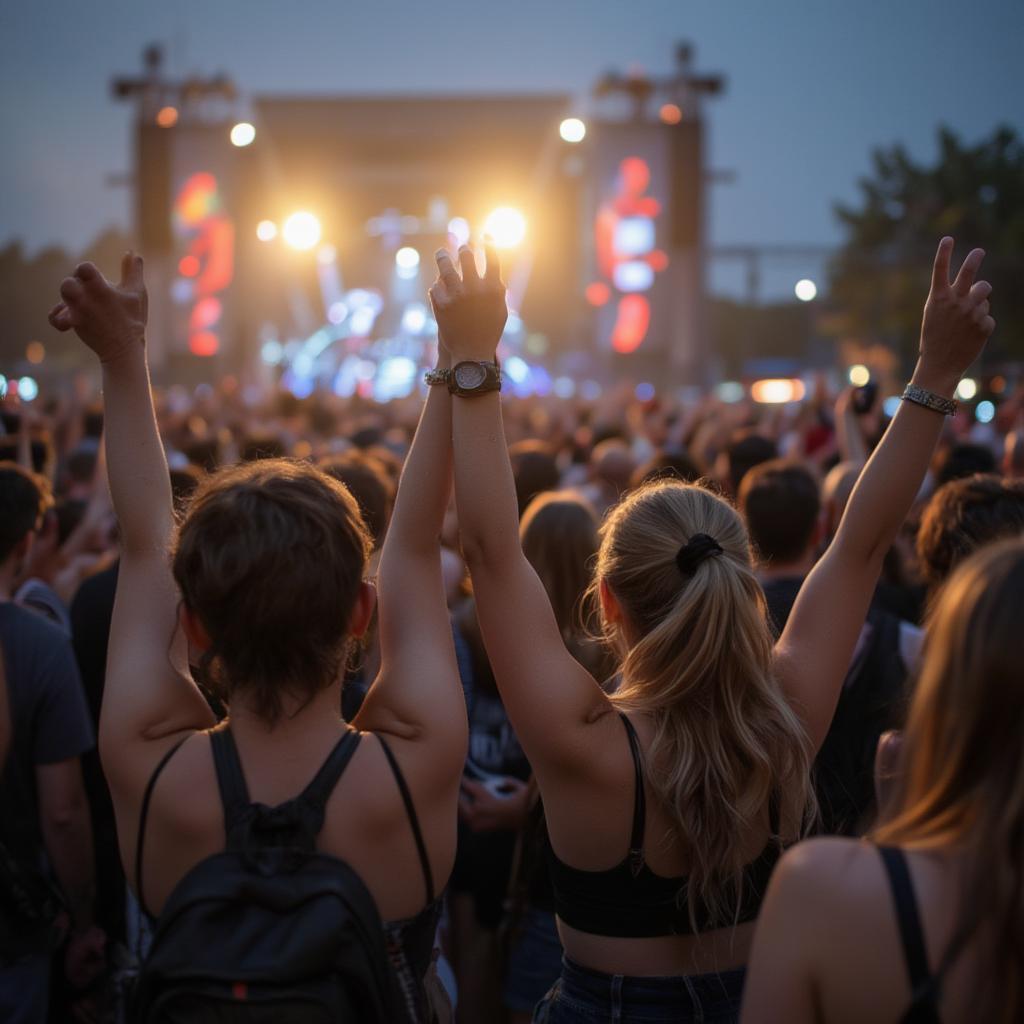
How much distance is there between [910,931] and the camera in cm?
128

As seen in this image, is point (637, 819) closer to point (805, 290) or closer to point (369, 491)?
point (369, 491)

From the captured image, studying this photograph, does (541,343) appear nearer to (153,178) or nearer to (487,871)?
(153,178)

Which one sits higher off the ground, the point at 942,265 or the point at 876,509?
the point at 942,265

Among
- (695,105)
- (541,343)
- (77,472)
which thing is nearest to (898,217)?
(541,343)

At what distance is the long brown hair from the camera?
48.6 inches

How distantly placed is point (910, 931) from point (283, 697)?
2.92ft

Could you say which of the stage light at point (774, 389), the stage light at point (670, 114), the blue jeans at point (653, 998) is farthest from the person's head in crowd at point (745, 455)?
the stage light at point (774, 389)

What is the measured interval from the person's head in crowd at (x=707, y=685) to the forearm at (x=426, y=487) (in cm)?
39

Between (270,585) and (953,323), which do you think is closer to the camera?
(270,585)

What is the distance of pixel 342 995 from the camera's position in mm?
1552

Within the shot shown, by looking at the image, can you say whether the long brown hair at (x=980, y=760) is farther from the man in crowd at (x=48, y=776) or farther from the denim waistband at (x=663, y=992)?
the man in crowd at (x=48, y=776)

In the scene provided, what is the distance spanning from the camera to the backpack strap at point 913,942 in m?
1.27

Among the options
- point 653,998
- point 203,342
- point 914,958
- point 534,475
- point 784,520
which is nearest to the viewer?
point 914,958

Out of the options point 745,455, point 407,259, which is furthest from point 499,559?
point 407,259
